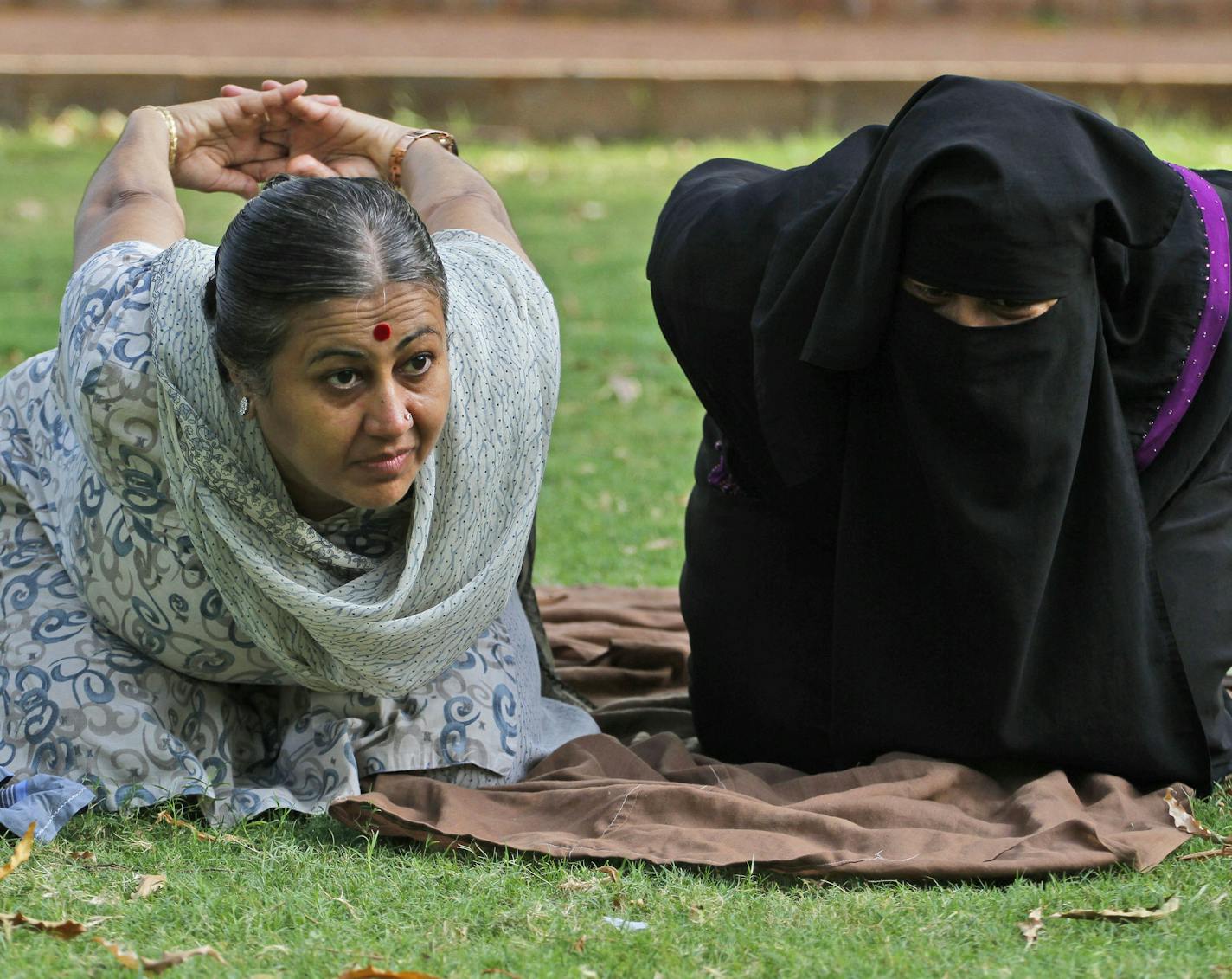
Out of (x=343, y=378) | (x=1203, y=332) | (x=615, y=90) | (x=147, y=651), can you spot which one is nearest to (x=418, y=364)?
(x=343, y=378)

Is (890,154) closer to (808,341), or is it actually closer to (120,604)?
(808,341)

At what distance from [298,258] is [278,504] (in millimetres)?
520

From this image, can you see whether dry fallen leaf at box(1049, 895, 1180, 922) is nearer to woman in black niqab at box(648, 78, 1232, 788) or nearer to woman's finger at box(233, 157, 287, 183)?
woman in black niqab at box(648, 78, 1232, 788)

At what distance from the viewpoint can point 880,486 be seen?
360 cm

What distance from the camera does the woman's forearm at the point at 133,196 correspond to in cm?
392

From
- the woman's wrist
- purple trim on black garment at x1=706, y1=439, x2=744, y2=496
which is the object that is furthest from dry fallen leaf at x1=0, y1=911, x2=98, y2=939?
the woman's wrist

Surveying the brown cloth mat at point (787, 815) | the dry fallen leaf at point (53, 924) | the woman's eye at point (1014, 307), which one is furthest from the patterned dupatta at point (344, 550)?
the woman's eye at point (1014, 307)

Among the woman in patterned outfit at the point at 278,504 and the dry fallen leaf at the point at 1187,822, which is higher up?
the woman in patterned outfit at the point at 278,504

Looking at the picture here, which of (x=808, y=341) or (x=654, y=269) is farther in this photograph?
(x=654, y=269)

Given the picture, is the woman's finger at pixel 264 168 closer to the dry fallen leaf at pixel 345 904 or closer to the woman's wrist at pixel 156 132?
the woman's wrist at pixel 156 132

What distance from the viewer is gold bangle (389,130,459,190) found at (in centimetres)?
446

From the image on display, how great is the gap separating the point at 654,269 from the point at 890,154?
78cm

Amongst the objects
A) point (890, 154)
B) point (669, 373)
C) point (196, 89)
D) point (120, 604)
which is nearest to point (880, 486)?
point (890, 154)

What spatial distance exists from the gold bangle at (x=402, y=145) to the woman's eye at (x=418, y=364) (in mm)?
1298
